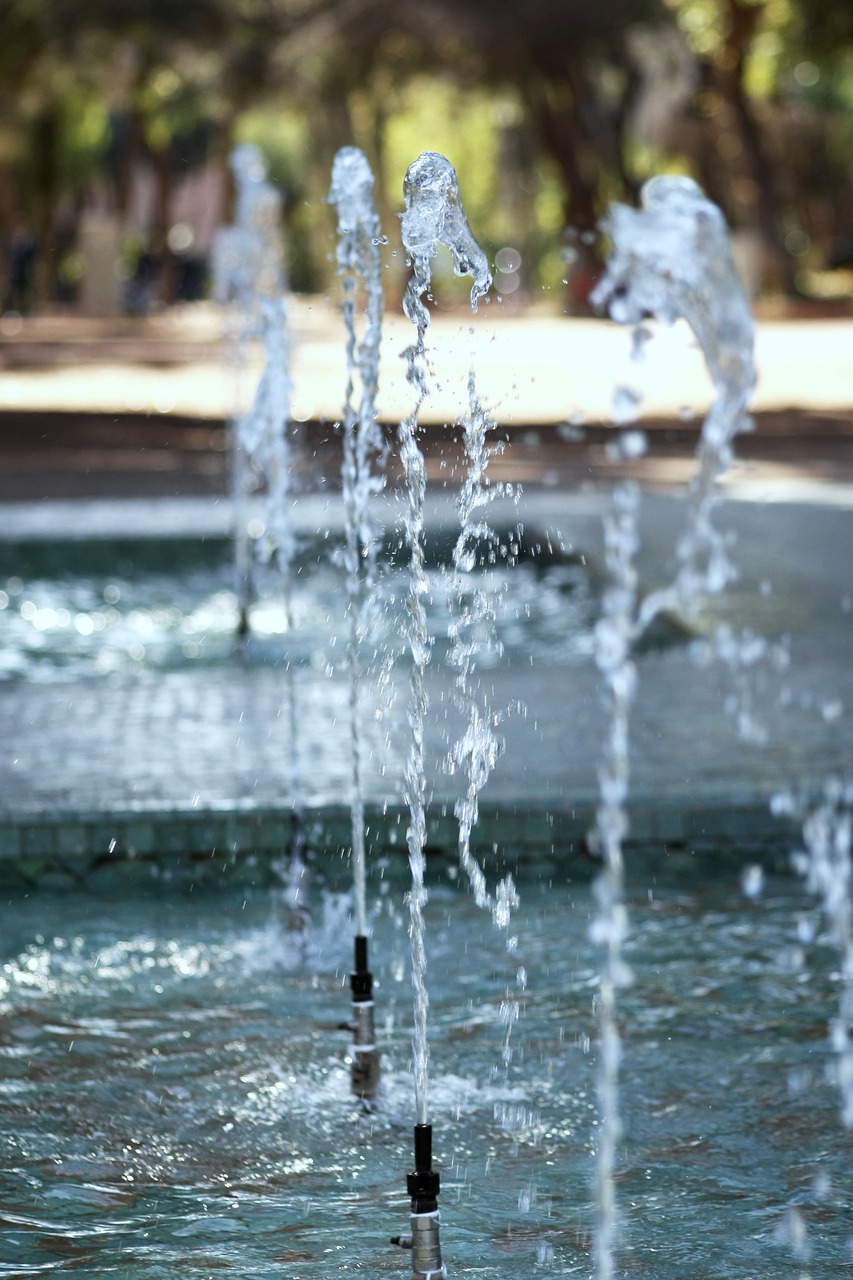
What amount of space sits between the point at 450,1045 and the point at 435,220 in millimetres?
1617

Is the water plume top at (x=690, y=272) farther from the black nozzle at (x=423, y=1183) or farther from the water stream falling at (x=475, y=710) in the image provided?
the black nozzle at (x=423, y=1183)

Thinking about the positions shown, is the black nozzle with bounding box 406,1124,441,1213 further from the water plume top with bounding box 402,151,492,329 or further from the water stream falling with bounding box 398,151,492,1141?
the water plume top with bounding box 402,151,492,329

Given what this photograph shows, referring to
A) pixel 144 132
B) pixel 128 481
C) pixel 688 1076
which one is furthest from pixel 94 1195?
pixel 144 132

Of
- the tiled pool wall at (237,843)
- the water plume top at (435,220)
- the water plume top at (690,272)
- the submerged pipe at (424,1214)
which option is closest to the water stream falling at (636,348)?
the water plume top at (690,272)

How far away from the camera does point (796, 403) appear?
1900 cm

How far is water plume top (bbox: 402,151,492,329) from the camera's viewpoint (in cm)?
357

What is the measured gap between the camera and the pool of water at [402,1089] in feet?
11.0

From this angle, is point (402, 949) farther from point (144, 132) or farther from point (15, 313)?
point (144, 132)

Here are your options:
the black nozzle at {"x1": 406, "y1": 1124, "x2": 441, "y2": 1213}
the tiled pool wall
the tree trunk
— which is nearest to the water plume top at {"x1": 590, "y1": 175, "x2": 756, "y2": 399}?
the tiled pool wall

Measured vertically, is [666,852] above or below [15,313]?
below

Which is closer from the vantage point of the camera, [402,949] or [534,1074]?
[534,1074]

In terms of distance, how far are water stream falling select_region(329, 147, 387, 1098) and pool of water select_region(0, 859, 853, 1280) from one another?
148 mm

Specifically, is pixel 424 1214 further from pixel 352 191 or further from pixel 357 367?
pixel 352 191

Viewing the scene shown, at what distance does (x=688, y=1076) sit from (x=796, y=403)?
1543cm
